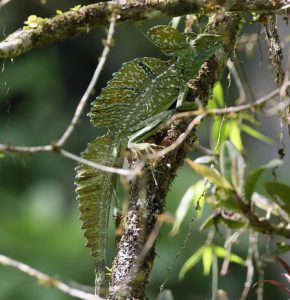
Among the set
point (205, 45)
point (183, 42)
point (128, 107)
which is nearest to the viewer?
point (205, 45)

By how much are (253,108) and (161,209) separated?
0.52 m

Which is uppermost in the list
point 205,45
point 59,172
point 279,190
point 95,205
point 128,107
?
point 205,45

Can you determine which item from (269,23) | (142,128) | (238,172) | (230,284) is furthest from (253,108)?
(230,284)

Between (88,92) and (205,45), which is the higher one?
(205,45)

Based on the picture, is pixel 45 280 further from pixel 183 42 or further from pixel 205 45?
pixel 183 42

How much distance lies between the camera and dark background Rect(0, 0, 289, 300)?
5195mm

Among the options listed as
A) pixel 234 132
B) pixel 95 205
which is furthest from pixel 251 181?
pixel 234 132

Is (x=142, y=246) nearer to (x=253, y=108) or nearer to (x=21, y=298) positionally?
(x=253, y=108)

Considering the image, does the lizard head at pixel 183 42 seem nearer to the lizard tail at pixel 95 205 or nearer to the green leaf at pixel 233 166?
the lizard tail at pixel 95 205

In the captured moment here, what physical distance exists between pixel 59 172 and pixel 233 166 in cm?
487

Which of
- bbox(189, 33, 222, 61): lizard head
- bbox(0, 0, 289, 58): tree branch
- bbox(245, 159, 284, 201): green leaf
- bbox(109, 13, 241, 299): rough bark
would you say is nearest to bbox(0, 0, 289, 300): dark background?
bbox(189, 33, 222, 61): lizard head

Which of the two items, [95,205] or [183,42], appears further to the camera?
[183,42]

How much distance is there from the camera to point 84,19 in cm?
184

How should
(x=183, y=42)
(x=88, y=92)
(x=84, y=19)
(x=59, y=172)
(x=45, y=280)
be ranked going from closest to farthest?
(x=45, y=280), (x=88, y=92), (x=84, y=19), (x=183, y=42), (x=59, y=172)
